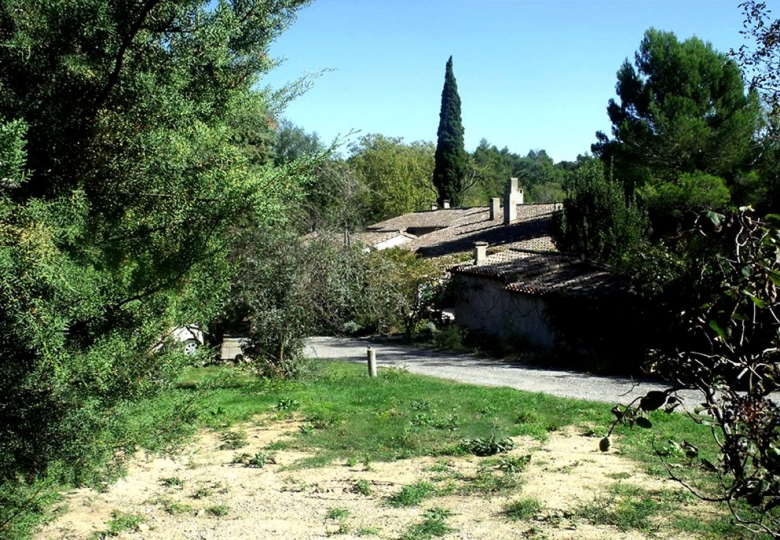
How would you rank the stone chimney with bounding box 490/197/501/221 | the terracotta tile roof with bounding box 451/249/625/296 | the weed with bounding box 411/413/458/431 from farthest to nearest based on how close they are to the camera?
the stone chimney with bounding box 490/197/501/221 → the terracotta tile roof with bounding box 451/249/625/296 → the weed with bounding box 411/413/458/431

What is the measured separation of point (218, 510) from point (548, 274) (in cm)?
1868

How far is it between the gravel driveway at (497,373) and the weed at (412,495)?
17.9ft

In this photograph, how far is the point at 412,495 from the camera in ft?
24.4

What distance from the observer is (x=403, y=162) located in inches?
2462

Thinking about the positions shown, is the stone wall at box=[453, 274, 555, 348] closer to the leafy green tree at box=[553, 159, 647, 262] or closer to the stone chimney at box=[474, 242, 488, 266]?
the stone chimney at box=[474, 242, 488, 266]

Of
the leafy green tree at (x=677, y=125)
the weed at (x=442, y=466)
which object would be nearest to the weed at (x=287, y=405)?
the weed at (x=442, y=466)

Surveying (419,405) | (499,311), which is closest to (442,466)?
(419,405)

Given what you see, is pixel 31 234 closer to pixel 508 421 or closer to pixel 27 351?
pixel 27 351

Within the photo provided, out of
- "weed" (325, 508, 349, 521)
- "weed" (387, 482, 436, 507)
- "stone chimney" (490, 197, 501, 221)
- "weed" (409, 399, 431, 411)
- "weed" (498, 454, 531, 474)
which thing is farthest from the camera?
"stone chimney" (490, 197, 501, 221)

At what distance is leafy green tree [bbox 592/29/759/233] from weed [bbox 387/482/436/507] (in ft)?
66.3

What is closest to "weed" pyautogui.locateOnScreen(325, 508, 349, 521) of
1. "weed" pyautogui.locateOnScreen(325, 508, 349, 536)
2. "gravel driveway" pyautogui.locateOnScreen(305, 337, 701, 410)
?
"weed" pyautogui.locateOnScreen(325, 508, 349, 536)

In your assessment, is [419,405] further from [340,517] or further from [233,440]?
[340,517]

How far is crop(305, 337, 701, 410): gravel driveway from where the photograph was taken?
1542cm

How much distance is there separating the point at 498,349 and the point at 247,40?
1977 centimetres
